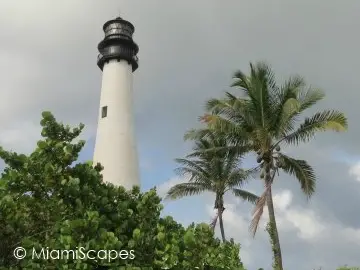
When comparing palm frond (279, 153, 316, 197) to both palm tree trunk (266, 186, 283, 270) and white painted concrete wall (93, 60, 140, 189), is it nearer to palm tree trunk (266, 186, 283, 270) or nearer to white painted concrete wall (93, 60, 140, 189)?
palm tree trunk (266, 186, 283, 270)

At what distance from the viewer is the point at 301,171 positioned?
18.5 metres

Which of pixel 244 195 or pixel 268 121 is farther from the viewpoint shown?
pixel 244 195

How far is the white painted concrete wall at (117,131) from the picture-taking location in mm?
28391

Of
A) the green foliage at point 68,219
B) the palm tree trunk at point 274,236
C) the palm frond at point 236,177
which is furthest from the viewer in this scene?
the palm frond at point 236,177

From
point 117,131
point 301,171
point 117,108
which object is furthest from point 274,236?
point 117,108

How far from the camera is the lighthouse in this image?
28516mm

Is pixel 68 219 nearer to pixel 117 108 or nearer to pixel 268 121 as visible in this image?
pixel 268 121

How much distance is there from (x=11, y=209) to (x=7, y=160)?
38.3 inches

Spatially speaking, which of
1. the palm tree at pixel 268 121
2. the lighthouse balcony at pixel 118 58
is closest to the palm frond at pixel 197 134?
the palm tree at pixel 268 121

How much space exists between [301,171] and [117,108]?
1467 cm

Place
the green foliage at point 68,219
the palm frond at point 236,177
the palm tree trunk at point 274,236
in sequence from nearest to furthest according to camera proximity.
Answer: the green foliage at point 68,219, the palm tree trunk at point 274,236, the palm frond at point 236,177

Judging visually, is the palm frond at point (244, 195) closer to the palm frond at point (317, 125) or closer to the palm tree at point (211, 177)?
the palm tree at point (211, 177)

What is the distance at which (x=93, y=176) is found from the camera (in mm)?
9773

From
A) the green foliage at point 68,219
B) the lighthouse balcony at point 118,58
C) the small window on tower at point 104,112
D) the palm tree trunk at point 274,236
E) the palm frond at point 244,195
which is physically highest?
the lighthouse balcony at point 118,58
